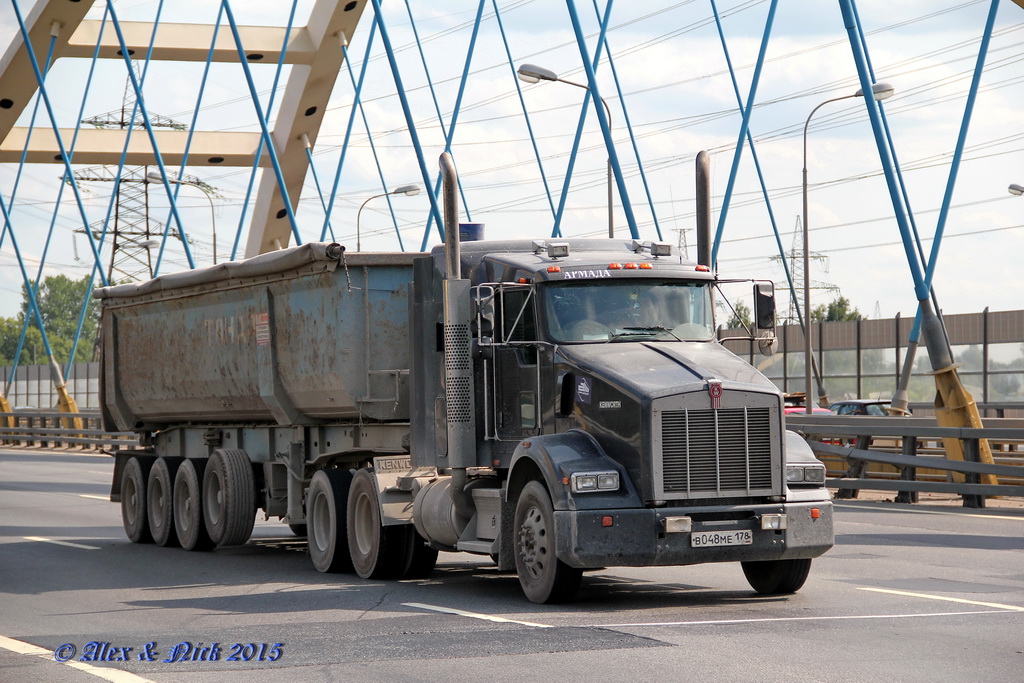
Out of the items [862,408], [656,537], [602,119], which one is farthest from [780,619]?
[862,408]

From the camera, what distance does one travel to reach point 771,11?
32375 mm

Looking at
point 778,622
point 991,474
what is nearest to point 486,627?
point 778,622

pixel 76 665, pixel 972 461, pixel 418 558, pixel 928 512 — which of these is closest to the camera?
pixel 76 665

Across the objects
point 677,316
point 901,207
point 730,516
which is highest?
point 901,207

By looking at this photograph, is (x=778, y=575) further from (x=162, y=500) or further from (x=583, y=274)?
(x=162, y=500)

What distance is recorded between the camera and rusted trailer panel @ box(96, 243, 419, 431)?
47.1 ft

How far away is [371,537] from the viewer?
14.0m

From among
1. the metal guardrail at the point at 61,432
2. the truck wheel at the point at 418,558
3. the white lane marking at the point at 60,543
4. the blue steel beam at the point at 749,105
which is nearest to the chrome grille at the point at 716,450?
the truck wheel at the point at 418,558

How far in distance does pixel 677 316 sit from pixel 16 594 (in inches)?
246

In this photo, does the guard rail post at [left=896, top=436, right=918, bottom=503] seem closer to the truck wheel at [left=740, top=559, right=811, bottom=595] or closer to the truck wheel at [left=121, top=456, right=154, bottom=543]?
the truck wheel at [left=740, top=559, right=811, bottom=595]

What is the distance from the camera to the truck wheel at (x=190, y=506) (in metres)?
17.7

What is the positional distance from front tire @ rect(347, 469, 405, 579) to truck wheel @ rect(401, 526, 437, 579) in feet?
0.13

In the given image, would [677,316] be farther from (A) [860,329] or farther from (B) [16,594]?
(A) [860,329]

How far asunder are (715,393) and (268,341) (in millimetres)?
6393
